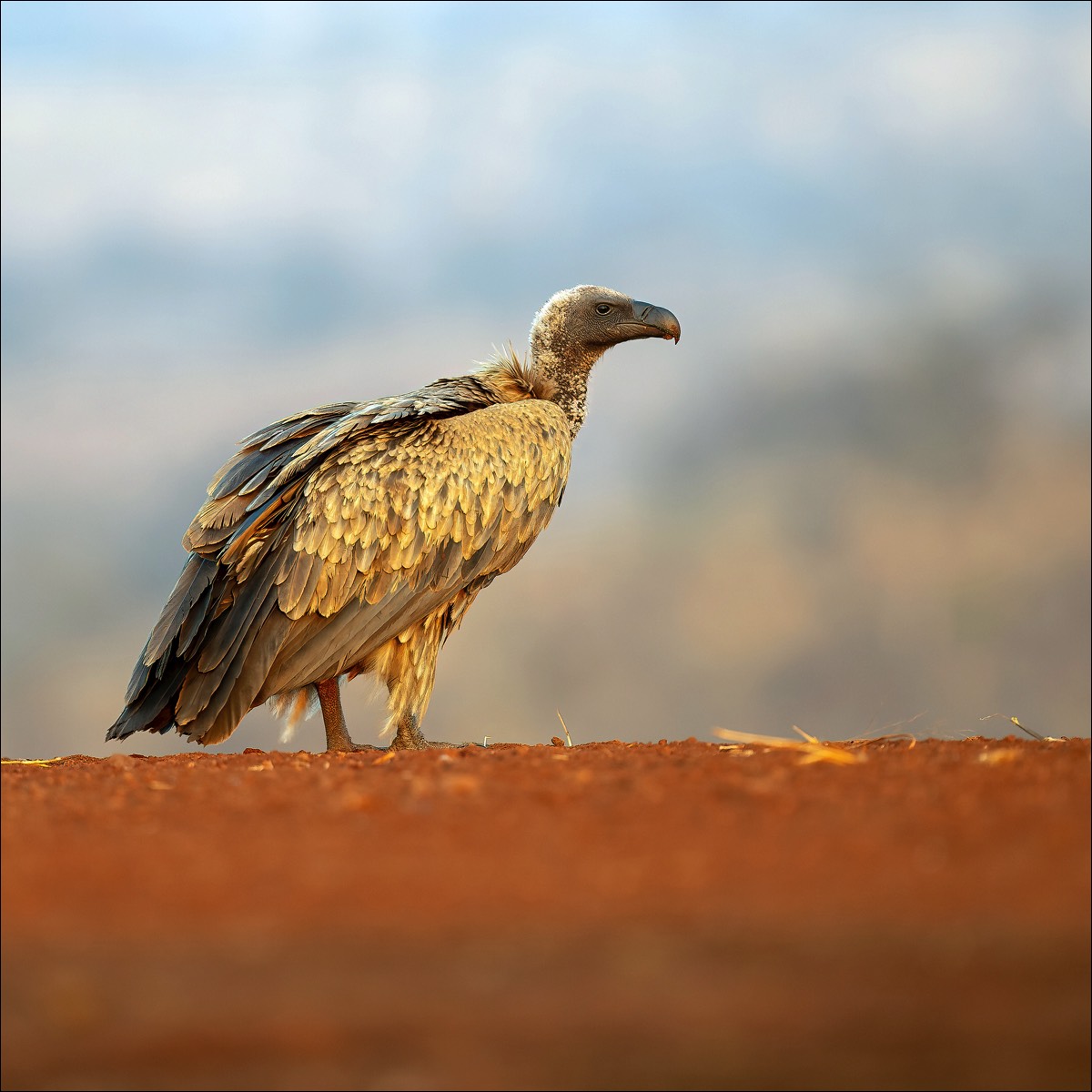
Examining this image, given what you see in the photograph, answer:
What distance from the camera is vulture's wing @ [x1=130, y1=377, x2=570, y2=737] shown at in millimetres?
7078

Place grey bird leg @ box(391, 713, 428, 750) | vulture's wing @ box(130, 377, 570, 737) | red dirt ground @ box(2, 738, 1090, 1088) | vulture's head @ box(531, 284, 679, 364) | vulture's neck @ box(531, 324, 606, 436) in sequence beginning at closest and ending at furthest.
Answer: red dirt ground @ box(2, 738, 1090, 1088), vulture's wing @ box(130, 377, 570, 737), grey bird leg @ box(391, 713, 428, 750), vulture's neck @ box(531, 324, 606, 436), vulture's head @ box(531, 284, 679, 364)

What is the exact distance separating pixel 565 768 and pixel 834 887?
66.2 inches

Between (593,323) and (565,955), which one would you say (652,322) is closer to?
(593,323)

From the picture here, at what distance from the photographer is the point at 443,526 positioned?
739 cm

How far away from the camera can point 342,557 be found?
7133 mm

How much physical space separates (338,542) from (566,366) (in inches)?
103

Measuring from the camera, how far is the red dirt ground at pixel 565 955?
7.27 ft

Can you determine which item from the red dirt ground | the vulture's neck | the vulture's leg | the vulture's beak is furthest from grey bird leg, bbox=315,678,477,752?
the red dirt ground

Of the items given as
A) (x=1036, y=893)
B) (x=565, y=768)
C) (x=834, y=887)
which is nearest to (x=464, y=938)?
→ (x=834, y=887)

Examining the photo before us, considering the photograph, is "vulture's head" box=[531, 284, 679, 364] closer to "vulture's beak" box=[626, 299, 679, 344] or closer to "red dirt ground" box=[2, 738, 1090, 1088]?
"vulture's beak" box=[626, 299, 679, 344]

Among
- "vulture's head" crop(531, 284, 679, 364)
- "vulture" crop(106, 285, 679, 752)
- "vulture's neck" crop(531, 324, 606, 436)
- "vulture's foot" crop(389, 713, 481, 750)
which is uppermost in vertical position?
"vulture's head" crop(531, 284, 679, 364)

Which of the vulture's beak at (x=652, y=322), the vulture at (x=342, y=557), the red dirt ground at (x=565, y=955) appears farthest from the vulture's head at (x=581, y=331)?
the red dirt ground at (x=565, y=955)

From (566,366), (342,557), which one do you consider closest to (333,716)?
(342,557)

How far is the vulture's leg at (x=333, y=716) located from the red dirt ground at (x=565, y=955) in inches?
168
